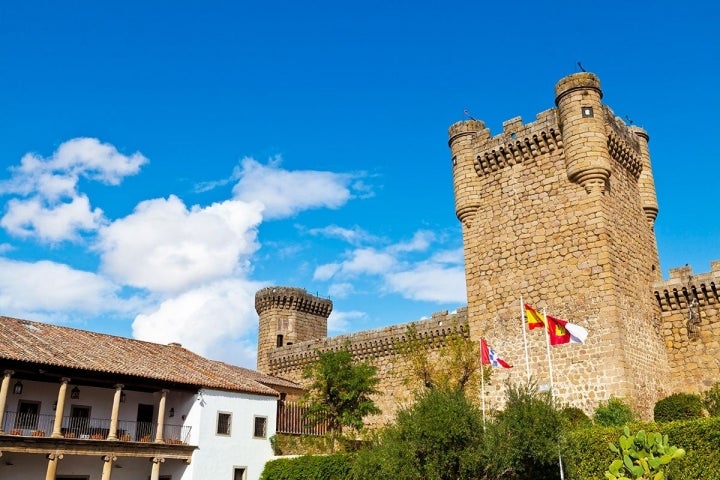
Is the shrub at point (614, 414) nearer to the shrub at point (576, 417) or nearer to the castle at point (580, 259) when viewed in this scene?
the shrub at point (576, 417)

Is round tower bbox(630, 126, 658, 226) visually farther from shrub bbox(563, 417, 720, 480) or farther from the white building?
the white building

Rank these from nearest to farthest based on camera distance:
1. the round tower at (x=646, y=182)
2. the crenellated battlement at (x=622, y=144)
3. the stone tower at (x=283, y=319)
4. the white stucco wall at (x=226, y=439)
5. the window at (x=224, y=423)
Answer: the crenellated battlement at (x=622, y=144) < the white stucco wall at (x=226, y=439) < the round tower at (x=646, y=182) < the window at (x=224, y=423) < the stone tower at (x=283, y=319)

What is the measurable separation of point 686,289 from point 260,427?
21.2 meters

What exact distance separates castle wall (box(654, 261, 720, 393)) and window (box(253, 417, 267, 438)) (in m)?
19.0

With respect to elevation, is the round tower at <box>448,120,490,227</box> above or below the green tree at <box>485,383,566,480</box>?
above

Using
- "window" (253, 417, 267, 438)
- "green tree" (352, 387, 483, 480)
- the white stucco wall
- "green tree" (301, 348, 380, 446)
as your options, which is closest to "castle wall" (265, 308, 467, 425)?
"green tree" (301, 348, 380, 446)

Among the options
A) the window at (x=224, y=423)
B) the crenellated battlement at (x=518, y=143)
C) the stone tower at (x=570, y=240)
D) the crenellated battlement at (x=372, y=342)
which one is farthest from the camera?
the crenellated battlement at (x=372, y=342)

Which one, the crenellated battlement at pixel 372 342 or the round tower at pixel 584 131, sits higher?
the round tower at pixel 584 131

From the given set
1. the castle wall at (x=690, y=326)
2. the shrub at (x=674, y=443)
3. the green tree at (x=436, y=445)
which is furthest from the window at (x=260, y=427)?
the castle wall at (x=690, y=326)

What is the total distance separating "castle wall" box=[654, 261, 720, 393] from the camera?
2562 cm

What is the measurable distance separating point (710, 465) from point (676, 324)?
1034 centimetres

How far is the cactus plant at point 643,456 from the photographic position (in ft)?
19.2

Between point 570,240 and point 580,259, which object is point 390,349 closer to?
point 570,240

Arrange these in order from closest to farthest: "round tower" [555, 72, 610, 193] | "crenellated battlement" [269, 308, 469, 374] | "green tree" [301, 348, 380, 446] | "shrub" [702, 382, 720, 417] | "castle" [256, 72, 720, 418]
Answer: "shrub" [702, 382, 720, 417], "castle" [256, 72, 720, 418], "round tower" [555, 72, 610, 193], "green tree" [301, 348, 380, 446], "crenellated battlement" [269, 308, 469, 374]
